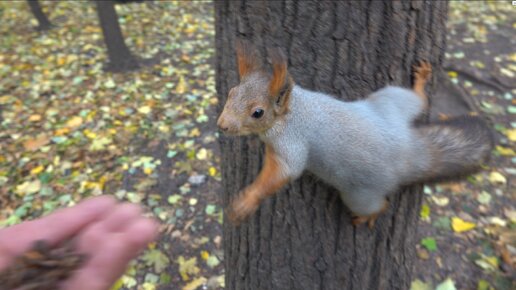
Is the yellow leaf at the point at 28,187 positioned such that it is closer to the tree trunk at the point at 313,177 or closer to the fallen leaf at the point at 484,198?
the tree trunk at the point at 313,177

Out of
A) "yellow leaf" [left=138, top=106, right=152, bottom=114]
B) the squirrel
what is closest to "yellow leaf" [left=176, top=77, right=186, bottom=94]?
"yellow leaf" [left=138, top=106, right=152, bottom=114]

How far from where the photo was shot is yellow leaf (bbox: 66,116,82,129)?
431 cm

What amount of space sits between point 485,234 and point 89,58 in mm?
4964

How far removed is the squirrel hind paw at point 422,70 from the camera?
1.48 metres

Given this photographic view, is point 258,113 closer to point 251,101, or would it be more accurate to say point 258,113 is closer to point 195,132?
point 251,101

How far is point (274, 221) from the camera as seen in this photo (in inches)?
68.6

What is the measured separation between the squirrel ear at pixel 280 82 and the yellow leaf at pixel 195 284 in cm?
192

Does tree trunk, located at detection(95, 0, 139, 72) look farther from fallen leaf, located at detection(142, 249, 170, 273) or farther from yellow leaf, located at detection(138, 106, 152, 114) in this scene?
fallen leaf, located at detection(142, 249, 170, 273)

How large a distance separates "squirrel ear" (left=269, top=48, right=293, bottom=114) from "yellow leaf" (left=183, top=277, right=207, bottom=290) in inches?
75.7

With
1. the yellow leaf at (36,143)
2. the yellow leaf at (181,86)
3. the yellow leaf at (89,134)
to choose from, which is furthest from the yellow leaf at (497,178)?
the yellow leaf at (36,143)

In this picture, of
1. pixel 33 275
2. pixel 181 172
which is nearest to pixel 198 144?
pixel 181 172

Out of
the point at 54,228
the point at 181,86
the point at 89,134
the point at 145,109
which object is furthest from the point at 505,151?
the point at 89,134

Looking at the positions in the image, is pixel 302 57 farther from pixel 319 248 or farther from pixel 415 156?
pixel 319 248

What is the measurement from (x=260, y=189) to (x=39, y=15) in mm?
6177
